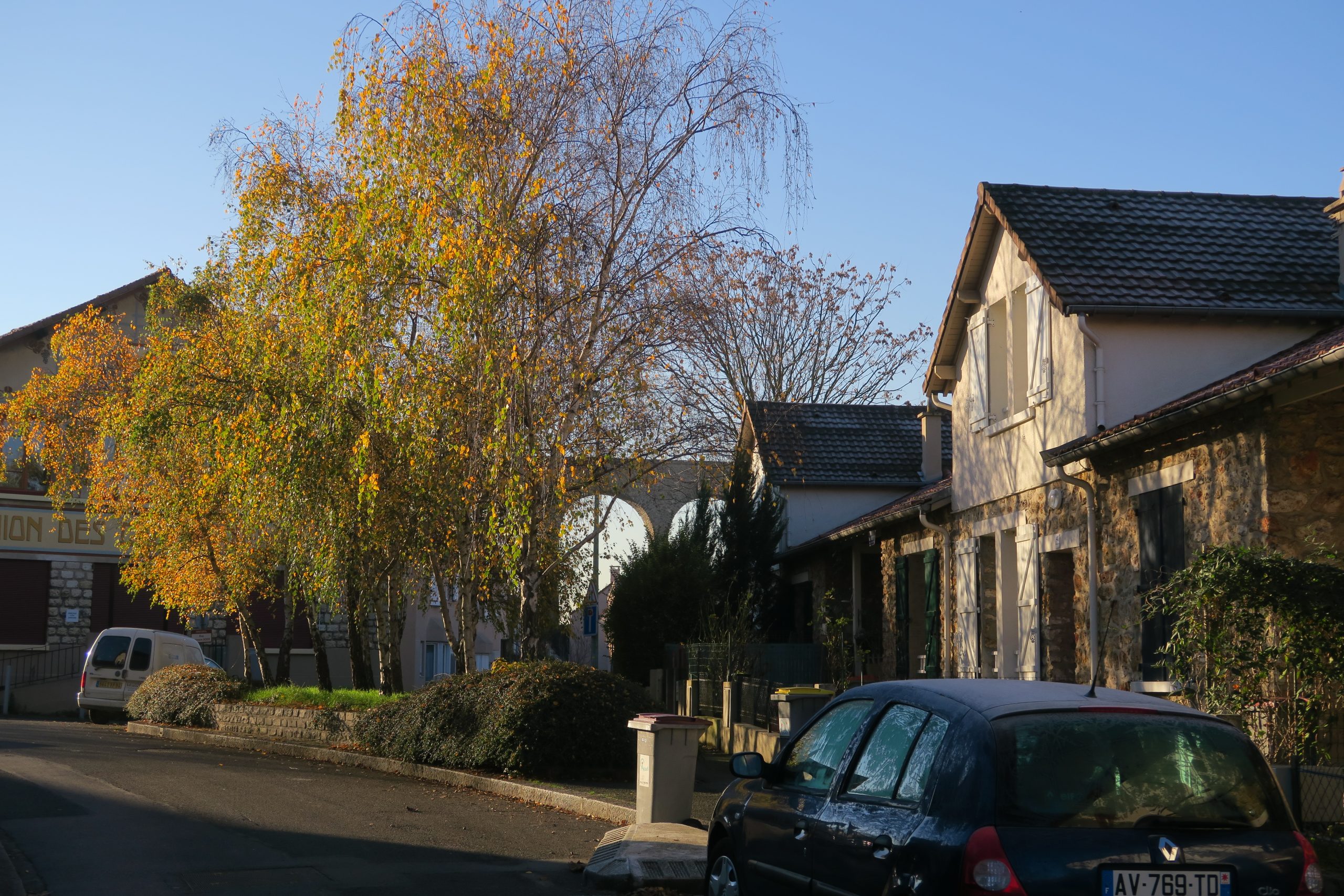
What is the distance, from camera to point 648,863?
9109 millimetres

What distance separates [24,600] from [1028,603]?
2780 cm

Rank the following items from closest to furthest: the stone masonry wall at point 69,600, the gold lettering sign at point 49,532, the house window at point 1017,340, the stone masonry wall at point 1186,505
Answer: the stone masonry wall at point 1186,505 → the house window at point 1017,340 → the gold lettering sign at point 49,532 → the stone masonry wall at point 69,600

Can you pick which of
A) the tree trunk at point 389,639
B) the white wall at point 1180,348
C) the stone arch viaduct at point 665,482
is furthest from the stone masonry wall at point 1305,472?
the tree trunk at point 389,639

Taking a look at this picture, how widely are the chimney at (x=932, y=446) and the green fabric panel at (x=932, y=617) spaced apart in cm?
773

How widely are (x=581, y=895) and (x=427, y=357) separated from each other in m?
9.67

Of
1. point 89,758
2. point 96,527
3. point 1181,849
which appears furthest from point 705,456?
point 96,527

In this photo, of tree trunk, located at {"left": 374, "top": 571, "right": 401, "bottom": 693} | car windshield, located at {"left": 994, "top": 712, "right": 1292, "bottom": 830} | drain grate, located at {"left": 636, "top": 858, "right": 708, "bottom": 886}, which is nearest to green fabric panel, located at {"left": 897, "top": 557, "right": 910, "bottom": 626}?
tree trunk, located at {"left": 374, "top": 571, "right": 401, "bottom": 693}

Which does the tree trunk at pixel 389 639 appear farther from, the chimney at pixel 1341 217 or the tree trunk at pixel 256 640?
the chimney at pixel 1341 217

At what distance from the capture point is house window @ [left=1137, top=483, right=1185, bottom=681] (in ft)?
39.7

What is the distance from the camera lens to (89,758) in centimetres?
1734

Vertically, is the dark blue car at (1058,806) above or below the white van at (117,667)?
above

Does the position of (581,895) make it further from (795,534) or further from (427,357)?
(795,534)

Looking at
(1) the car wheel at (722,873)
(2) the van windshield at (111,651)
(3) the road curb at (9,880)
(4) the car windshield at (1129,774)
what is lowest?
(3) the road curb at (9,880)

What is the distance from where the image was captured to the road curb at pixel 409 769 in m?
12.9
